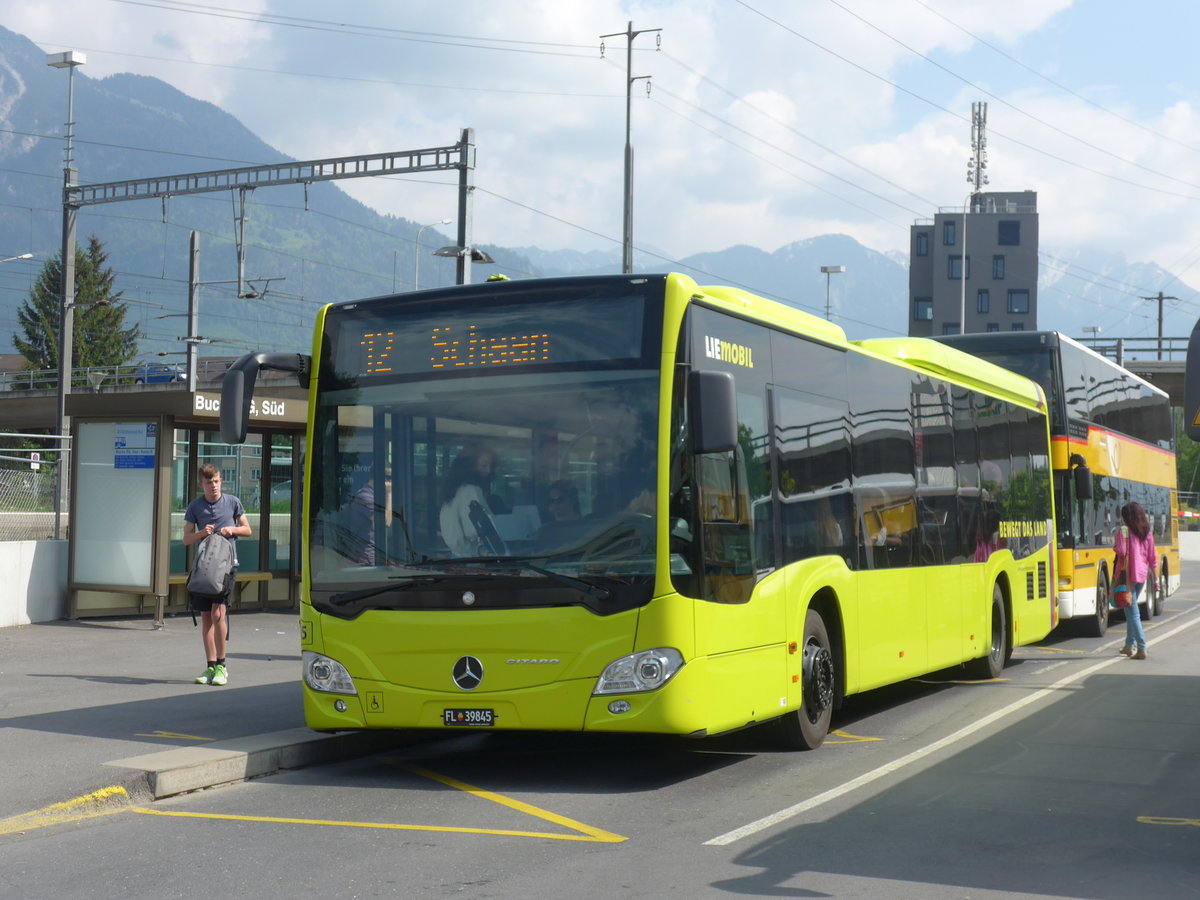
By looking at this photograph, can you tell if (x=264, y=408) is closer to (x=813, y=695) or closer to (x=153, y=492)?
(x=153, y=492)

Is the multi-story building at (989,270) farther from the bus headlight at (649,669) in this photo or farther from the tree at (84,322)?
the bus headlight at (649,669)

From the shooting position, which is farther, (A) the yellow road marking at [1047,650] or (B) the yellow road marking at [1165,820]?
(A) the yellow road marking at [1047,650]

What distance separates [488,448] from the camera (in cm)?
890

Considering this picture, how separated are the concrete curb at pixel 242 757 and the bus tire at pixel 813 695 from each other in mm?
2673

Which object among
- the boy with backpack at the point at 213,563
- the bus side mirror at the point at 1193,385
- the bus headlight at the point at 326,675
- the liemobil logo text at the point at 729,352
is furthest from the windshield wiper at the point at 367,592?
the bus side mirror at the point at 1193,385

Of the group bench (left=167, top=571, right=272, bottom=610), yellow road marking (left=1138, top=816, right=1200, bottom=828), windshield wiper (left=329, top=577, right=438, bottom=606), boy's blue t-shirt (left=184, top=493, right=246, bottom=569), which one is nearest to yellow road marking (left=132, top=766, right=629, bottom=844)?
windshield wiper (left=329, top=577, right=438, bottom=606)

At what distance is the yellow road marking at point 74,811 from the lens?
7625 millimetres

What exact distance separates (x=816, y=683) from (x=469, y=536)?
9.01ft

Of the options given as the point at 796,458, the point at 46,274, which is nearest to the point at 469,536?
A: the point at 796,458

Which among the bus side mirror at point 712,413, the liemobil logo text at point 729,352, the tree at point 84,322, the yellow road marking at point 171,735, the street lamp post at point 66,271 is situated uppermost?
the tree at point 84,322

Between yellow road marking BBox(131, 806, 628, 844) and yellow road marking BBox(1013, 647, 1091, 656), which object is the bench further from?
yellow road marking BBox(131, 806, 628, 844)

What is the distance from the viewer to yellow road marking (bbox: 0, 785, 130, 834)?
25.0ft

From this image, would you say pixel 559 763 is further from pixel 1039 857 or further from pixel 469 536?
pixel 1039 857

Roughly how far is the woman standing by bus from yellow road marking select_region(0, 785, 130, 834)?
1212 cm
